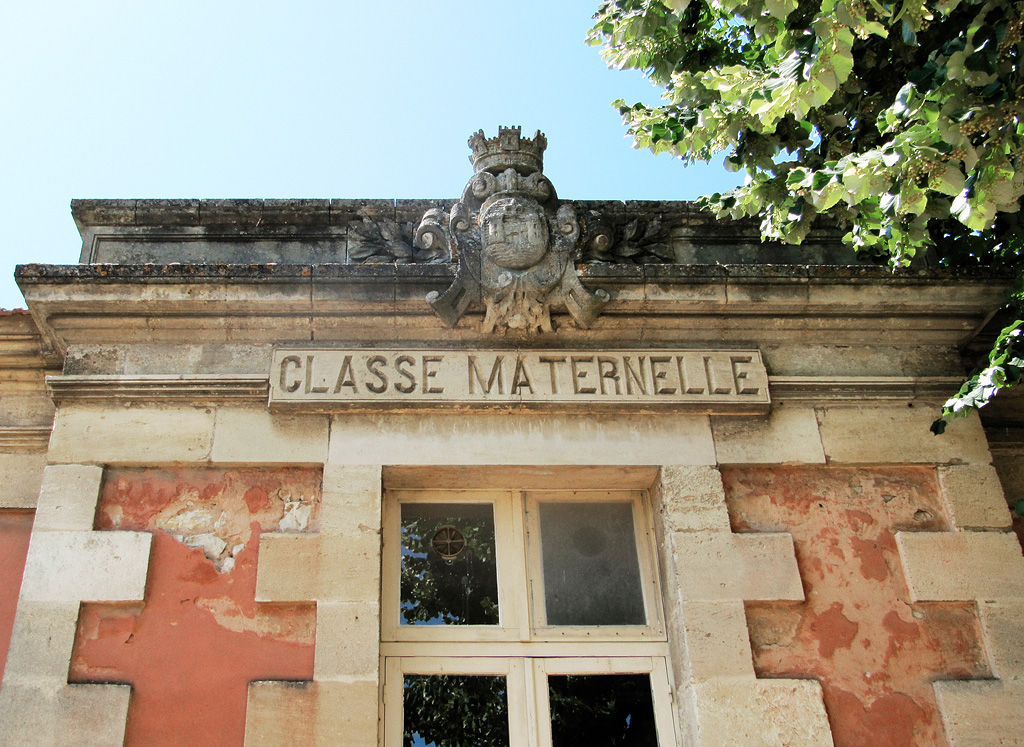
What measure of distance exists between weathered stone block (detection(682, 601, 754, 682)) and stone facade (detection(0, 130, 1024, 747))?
0.01m

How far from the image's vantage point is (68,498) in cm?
426

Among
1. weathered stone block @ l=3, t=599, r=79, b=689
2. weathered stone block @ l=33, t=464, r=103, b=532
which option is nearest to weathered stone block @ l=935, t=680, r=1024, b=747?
weathered stone block @ l=3, t=599, r=79, b=689

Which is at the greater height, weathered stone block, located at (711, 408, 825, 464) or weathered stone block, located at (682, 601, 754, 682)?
weathered stone block, located at (711, 408, 825, 464)

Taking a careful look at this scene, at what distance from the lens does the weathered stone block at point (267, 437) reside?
4438 millimetres

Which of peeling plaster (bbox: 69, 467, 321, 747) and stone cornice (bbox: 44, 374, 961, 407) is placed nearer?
peeling plaster (bbox: 69, 467, 321, 747)

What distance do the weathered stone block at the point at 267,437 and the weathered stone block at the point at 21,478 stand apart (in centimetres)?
96

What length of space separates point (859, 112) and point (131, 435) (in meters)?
3.68

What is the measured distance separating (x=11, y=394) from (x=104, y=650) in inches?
64.5

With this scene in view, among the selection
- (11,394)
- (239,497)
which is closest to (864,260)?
(239,497)

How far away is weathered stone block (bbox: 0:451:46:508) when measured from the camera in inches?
181

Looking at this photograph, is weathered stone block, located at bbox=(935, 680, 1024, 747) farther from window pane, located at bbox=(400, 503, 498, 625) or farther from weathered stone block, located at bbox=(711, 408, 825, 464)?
window pane, located at bbox=(400, 503, 498, 625)

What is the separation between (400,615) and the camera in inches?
171

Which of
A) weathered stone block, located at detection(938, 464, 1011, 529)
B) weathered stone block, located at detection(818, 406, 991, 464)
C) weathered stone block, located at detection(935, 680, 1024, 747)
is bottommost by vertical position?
weathered stone block, located at detection(935, 680, 1024, 747)

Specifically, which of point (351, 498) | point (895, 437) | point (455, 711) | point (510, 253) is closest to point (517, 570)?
point (455, 711)
